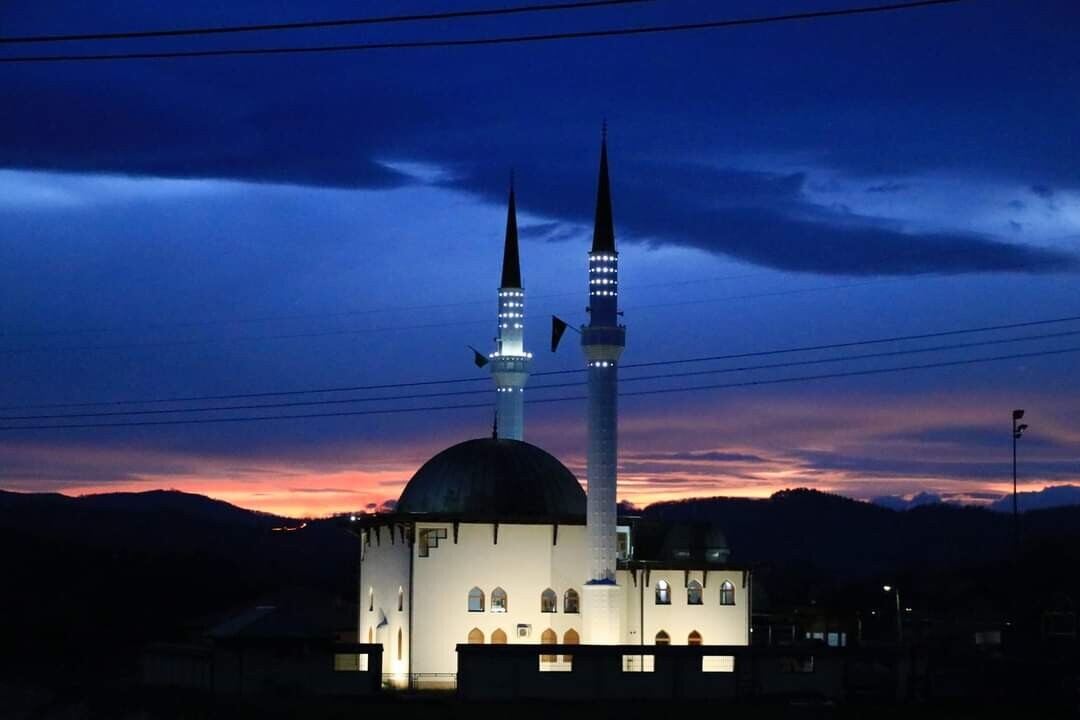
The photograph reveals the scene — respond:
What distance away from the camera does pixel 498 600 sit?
2926 inches

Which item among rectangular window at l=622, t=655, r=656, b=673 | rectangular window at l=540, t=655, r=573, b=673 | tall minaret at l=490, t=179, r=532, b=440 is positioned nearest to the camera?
rectangular window at l=622, t=655, r=656, b=673

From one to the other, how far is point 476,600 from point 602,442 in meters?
8.54

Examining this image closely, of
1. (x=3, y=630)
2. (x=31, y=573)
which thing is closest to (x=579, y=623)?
(x=3, y=630)

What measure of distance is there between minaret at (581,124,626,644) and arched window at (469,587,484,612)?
446 cm

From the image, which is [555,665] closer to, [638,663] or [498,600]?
[638,663]

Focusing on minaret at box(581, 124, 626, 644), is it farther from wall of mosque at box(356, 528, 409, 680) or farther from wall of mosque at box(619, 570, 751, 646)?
wall of mosque at box(356, 528, 409, 680)

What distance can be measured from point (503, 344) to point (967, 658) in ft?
90.1

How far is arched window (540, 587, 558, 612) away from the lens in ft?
244

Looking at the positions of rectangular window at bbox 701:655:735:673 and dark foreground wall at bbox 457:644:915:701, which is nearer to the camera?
dark foreground wall at bbox 457:644:915:701

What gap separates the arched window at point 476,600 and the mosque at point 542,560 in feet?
0.14

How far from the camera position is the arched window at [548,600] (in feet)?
244

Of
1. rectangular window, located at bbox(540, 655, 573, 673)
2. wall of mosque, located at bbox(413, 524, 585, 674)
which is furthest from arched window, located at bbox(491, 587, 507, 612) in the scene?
rectangular window, located at bbox(540, 655, 573, 673)

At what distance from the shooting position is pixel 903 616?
11675 centimetres

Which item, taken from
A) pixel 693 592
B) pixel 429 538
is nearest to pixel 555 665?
pixel 429 538
